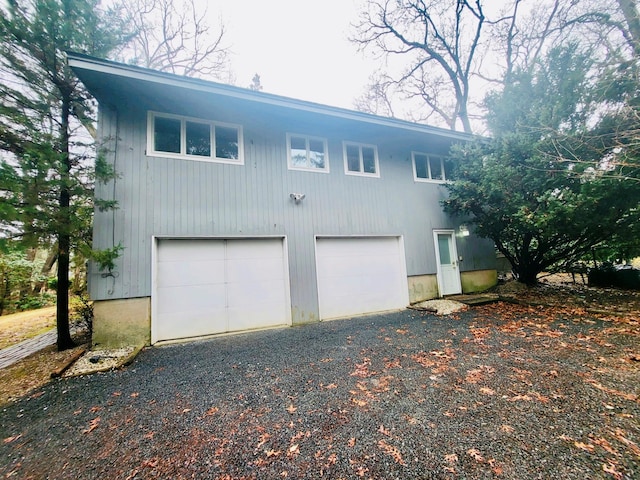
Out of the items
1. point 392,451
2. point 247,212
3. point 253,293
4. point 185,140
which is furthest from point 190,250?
point 392,451

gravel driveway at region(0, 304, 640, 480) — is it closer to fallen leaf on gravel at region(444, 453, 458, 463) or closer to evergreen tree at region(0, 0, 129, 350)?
fallen leaf on gravel at region(444, 453, 458, 463)

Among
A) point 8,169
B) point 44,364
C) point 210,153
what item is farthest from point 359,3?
point 44,364

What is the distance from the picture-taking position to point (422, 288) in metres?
7.16

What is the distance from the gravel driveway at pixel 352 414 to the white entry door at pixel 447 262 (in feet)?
11.1

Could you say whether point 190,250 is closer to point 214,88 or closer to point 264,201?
point 264,201

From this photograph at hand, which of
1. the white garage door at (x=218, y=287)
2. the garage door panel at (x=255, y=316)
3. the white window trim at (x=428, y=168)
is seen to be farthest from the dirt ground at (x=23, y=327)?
the white window trim at (x=428, y=168)

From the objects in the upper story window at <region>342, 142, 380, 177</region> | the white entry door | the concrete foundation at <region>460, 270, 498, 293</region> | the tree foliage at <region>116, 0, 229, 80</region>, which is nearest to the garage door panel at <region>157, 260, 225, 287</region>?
the upper story window at <region>342, 142, 380, 177</region>

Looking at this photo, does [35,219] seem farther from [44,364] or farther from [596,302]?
[596,302]

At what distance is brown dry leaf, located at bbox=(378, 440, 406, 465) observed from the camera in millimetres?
1768

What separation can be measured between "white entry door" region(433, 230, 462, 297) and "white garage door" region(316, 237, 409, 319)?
132cm

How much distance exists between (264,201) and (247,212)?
0.45m

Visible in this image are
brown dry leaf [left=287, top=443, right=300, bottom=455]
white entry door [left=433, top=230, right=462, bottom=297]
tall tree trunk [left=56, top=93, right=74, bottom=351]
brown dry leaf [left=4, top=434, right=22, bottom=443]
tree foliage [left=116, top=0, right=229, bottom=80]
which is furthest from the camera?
tree foliage [left=116, top=0, right=229, bottom=80]

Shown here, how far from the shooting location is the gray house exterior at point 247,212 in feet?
15.3

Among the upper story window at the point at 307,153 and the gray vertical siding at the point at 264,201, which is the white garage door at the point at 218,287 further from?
the upper story window at the point at 307,153
